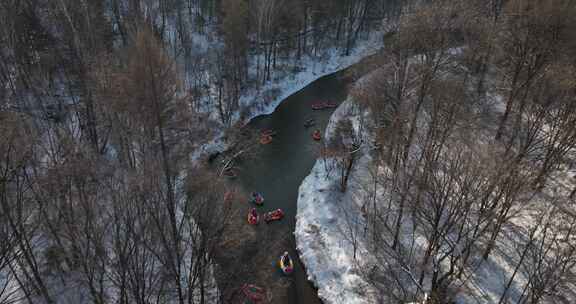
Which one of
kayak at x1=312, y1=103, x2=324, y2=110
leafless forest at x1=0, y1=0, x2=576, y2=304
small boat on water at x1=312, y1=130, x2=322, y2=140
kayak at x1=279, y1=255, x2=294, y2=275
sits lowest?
kayak at x1=279, y1=255, x2=294, y2=275

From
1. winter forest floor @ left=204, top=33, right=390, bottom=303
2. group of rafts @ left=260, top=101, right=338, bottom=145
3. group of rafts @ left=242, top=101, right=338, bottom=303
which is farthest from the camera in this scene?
group of rafts @ left=260, top=101, right=338, bottom=145

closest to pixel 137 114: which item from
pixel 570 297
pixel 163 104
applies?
pixel 163 104

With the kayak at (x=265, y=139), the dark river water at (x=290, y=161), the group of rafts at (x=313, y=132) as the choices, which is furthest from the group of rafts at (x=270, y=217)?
the group of rafts at (x=313, y=132)

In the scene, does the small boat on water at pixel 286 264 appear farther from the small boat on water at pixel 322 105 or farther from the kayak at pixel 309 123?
the small boat on water at pixel 322 105

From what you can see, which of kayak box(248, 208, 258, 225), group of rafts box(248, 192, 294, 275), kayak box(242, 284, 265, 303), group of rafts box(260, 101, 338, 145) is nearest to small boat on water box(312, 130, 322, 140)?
group of rafts box(260, 101, 338, 145)

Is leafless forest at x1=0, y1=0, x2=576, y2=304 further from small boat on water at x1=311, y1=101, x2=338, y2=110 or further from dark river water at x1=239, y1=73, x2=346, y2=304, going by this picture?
small boat on water at x1=311, y1=101, x2=338, y2=110
